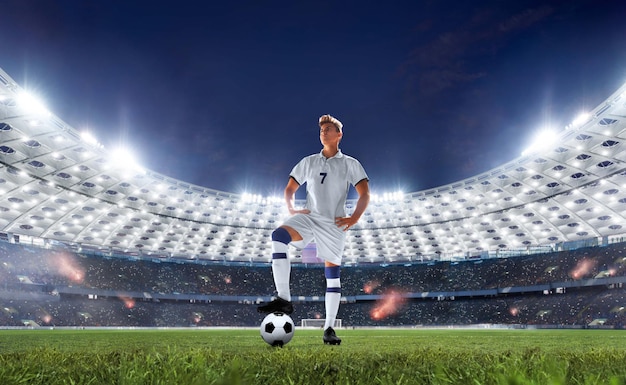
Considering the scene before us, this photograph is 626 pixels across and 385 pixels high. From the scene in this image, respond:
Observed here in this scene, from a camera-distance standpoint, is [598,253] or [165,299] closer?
[598,253]

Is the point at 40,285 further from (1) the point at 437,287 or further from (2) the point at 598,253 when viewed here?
(2) the point at 598,253

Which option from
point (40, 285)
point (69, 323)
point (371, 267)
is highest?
point (371, 267)

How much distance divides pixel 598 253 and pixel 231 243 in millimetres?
39650

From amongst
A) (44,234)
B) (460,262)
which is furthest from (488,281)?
(44,234)

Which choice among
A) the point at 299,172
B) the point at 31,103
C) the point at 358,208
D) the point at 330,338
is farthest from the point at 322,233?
the point at 31,103

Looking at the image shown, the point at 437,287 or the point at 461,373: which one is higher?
the point at 437,287

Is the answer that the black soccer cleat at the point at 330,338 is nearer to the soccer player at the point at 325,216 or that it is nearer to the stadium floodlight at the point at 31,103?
the soccer player at the point at 325,216

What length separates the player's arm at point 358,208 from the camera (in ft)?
18.7

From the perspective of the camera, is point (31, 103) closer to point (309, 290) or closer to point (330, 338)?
point (330, 338)

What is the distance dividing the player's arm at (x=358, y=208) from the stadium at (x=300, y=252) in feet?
72.0

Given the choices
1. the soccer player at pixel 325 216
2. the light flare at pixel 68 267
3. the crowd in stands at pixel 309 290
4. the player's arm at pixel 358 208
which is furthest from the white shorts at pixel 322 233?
the light flare at pixel 68 267

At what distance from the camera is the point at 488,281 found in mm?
51188

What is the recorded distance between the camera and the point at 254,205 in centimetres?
4456

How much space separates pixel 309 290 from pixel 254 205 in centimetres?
1719
